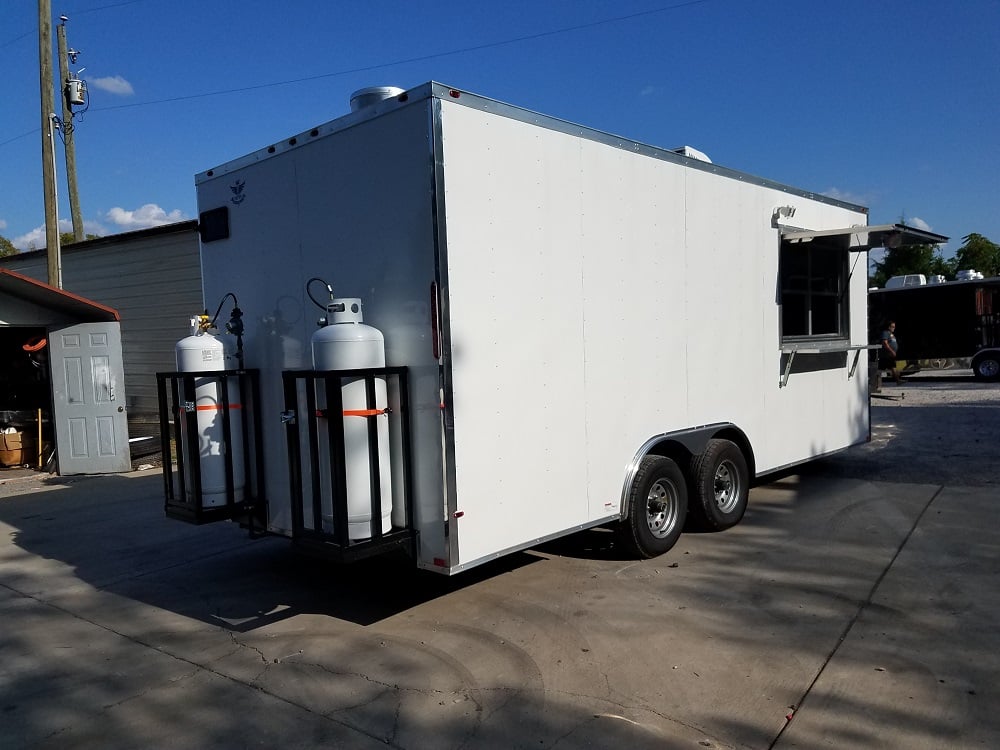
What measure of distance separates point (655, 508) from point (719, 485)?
0.96 metres

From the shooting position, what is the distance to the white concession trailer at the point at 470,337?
14.1 ft

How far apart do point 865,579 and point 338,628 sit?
11.7ft

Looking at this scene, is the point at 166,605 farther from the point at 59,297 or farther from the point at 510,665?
the point at 59,297

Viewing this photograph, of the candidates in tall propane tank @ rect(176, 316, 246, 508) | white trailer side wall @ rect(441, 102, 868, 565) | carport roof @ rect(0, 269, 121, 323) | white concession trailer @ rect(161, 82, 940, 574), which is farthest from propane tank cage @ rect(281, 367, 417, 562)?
carport roof @ rect(0, 269, 121, 323)

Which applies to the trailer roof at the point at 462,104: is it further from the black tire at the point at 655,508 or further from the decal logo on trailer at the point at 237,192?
the black tire at the point at 655,508

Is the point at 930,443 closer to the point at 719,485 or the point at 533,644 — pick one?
the point at 719,485

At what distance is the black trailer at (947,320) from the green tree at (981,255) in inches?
751

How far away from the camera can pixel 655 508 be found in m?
5.88

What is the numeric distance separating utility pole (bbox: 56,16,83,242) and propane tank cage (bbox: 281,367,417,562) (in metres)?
14.4

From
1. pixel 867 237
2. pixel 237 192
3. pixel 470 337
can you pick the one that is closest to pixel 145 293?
pixel 237 192

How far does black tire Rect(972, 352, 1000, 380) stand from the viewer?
20125 millimetres

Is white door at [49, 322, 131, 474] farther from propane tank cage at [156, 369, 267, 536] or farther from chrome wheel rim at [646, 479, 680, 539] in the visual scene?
chrome wheel rim at [646, 479, 680, 539]

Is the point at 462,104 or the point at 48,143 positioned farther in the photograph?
the point at 48,143

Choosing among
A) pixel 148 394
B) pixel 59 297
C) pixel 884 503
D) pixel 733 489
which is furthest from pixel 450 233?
pixel 148 394
